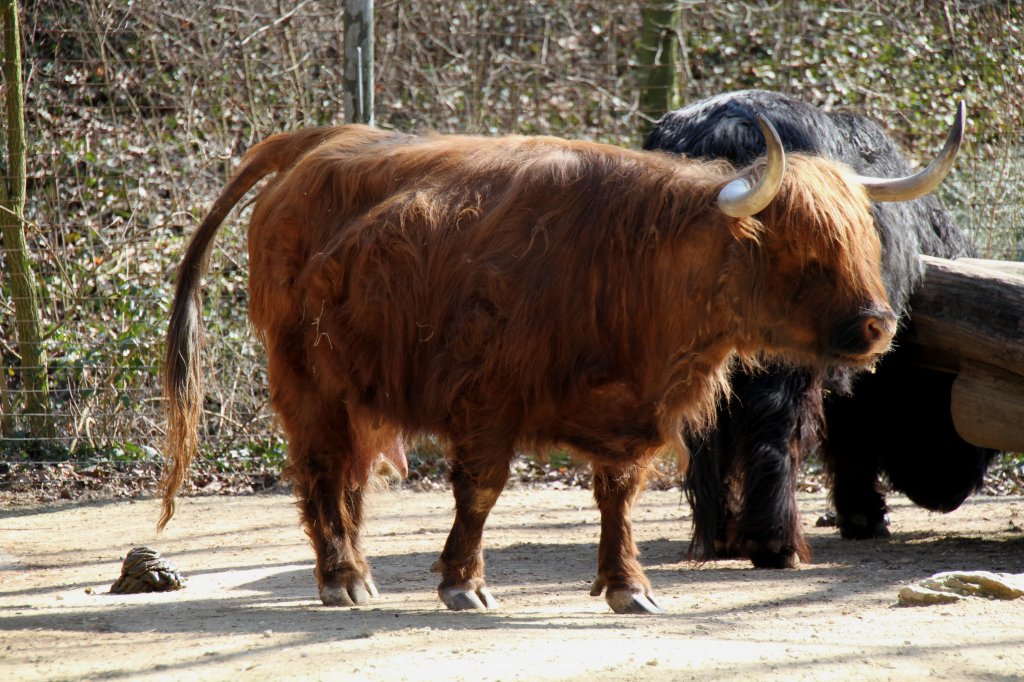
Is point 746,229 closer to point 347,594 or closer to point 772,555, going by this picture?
point 772,555

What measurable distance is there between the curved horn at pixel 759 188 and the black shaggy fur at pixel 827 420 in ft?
3.49

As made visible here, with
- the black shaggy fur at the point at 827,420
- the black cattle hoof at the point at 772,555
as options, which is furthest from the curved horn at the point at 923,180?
the black cattle hoof at the point at 772,555

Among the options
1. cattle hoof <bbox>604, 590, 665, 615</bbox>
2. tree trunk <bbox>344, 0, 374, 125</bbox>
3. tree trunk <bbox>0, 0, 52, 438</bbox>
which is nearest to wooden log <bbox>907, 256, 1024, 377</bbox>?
cattle hoof <bbox>604, 590, 665, 615</bbox>

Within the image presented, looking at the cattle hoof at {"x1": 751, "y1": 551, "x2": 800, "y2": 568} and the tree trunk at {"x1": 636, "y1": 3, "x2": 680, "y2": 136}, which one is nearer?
the cattle hoof at {"x1": 751, "y1": 551, "x2": 800, "y2": 568}

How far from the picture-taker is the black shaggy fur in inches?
217

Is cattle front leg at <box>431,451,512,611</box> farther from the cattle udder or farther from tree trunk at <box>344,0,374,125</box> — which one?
tree trunk at <box>344,0,374,125</box>

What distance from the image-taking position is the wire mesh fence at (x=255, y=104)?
8.74 metres

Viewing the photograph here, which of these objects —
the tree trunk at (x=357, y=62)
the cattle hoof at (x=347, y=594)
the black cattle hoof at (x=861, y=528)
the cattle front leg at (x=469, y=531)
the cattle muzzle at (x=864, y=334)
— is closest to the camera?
the cattle muzzle at (x=864, y=334)

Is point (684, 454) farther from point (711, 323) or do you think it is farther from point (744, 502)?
point (744, 502)

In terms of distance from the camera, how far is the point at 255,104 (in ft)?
32.6

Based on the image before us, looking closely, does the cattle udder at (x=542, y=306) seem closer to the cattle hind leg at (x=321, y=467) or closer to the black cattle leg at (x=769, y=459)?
the cattle hind leg at (x=321, y=467)

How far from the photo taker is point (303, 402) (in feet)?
16.5

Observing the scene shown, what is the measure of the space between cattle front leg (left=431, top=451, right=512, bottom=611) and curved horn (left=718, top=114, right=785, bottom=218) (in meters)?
1.29

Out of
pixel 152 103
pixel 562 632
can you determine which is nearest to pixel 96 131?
pixel 152 103
